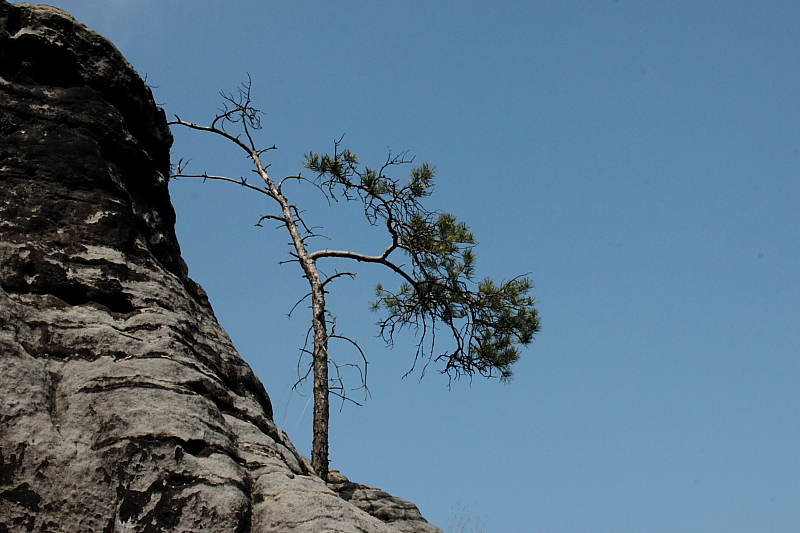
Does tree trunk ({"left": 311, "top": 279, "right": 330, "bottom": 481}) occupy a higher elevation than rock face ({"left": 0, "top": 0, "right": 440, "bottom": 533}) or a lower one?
higher

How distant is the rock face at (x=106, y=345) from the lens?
2.91 metres

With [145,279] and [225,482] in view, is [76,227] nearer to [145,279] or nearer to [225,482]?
[145,279]

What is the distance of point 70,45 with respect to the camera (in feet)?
14.9

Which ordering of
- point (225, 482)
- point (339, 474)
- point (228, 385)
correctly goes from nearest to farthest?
1. point (225, 482)
2. point (228, 385)
3. point (339, 474)

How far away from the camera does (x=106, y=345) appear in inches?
135

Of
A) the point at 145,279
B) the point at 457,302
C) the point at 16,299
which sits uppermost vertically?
the point at 457,302

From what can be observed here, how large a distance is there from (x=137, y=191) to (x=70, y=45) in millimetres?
928

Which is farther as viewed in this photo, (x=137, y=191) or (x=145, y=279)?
(x=137, y=191)

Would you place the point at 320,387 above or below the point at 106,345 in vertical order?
above

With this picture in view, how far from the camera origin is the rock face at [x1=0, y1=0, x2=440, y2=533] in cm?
291

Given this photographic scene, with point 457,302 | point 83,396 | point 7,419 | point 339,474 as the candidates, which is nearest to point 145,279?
point 83,396

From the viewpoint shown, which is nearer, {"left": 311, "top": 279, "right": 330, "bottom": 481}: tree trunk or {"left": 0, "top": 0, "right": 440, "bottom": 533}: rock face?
{"left": 0, "top": 0, "right": 440, "bottom": 533}: rock face

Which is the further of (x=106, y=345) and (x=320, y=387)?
(x=320, y=387)

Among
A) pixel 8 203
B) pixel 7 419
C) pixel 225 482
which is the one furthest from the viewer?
pixel 8 203
